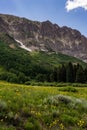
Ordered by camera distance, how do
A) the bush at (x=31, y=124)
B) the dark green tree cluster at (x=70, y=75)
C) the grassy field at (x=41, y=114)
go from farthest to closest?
the dark green tree cluster at (x=70, y=75) < the grassy field at (x=41, y=114) < the bush at (x=31, y=124)

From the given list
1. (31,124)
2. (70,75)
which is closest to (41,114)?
(31,124)

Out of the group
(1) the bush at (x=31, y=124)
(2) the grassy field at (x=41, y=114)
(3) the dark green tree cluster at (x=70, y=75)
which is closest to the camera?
(1) the bush at (x=31, y=124)

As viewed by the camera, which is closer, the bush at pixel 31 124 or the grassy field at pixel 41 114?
the bush at pixel 31 124

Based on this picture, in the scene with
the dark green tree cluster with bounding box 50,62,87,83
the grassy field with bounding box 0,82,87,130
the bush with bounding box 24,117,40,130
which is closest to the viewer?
the bush with bounding box 24,117,40,130

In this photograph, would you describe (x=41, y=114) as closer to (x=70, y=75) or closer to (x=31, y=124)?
(x=31, y=124)

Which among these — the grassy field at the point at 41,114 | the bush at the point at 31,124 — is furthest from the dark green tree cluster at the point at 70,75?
the bush at the point at 31,124

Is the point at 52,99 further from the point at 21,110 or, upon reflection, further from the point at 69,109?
the point at 21,110

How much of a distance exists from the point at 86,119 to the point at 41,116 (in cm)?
290

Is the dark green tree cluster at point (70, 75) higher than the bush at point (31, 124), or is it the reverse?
the dark green tree cluster at point (70, 75)

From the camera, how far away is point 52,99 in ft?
67.2

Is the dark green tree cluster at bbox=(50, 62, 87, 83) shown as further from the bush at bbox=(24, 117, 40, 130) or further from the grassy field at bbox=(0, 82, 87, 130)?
the bush at bbox=(24, 117, 40, 130)

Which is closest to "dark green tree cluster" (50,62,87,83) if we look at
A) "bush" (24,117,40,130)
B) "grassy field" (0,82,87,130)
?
"grassy field" (0,82,87,130)

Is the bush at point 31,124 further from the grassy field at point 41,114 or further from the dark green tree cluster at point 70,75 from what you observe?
the dark green tree cluster at point 70,75

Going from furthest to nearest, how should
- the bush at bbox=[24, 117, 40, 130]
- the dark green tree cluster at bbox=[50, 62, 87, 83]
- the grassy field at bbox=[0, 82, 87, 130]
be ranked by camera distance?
the dark green tree cluster at bbox=[50, 62, 87, 83] → the grassy field at bbox=[0, 82, 87, 130] → the bush at bbox=[24, 117, 40, 130]
